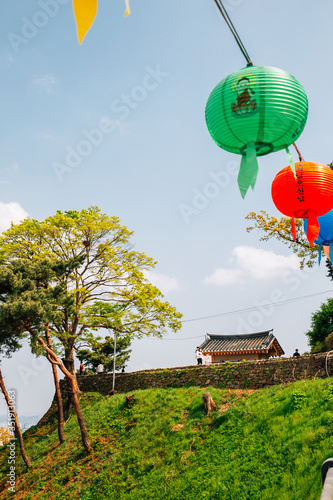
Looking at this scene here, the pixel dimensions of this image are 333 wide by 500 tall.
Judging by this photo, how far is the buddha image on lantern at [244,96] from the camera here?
3389mm

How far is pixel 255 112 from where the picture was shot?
3.39m

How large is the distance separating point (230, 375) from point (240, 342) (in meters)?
10.7

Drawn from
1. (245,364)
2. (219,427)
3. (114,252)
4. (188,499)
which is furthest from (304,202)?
(114,252)

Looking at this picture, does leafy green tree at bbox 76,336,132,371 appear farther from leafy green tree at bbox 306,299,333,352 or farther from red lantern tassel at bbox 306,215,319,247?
red lantern tassel at bbox 306,215,319,247

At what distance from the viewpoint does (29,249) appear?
56.1ft

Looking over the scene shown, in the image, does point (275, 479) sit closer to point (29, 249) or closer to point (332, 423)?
point (332, 423)

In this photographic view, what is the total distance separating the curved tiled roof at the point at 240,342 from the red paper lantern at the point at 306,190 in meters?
19.5

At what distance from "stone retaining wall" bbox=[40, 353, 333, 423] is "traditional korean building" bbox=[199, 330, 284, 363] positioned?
6760 millimetres

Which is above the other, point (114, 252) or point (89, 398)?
point (114, 252)

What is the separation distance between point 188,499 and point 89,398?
11818 millimetres

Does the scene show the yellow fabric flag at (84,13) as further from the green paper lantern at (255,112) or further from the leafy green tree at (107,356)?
the leafy green tree at (107,356)

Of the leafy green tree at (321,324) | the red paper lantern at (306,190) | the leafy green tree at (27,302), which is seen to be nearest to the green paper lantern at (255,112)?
the red paper lantern at (306,190)

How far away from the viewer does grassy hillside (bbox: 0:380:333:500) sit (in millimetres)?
8062

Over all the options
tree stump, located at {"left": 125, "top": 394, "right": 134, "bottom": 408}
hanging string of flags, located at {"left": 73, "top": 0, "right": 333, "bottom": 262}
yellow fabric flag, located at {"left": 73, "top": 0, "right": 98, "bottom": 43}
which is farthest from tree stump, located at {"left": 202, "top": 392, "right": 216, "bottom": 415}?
yellow fabric flag, located at {"left": 73, "top": 0, "right": 98, "bottom": 43}
